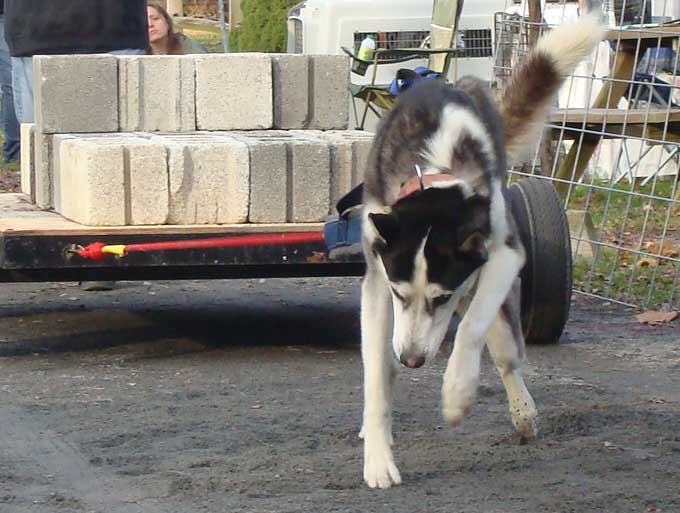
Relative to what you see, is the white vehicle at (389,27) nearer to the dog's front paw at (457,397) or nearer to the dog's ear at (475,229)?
the dog's ear at (475,229)

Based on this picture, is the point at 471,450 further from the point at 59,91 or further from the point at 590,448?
the point at 59,91

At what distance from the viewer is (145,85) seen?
6.32m

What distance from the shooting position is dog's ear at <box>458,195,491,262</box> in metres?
4.02

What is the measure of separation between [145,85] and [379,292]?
7.95ft

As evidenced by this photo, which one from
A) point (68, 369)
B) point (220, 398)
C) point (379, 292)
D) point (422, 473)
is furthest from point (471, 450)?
point (68, 369)

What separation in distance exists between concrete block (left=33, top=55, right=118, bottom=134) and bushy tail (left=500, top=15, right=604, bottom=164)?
6.42ft

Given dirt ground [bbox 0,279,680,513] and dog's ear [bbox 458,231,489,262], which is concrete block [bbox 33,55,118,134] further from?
dog's ear [bbox 458,231,489,262]

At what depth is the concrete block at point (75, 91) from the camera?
240 inches

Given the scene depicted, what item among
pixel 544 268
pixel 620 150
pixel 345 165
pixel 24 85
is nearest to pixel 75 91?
pixel 345 165

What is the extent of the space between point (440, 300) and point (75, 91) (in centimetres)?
276

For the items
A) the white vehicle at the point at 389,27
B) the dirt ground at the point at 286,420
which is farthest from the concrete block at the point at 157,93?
the white vehicle at the point at 389,27

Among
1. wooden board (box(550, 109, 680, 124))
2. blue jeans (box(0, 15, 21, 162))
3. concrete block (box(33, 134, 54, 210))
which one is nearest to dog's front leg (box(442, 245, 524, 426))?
concrete block (box(33, 134, 54, 210))

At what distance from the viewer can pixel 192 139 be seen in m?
6.01

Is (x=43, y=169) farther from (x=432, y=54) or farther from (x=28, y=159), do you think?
(x=432, y=54)
